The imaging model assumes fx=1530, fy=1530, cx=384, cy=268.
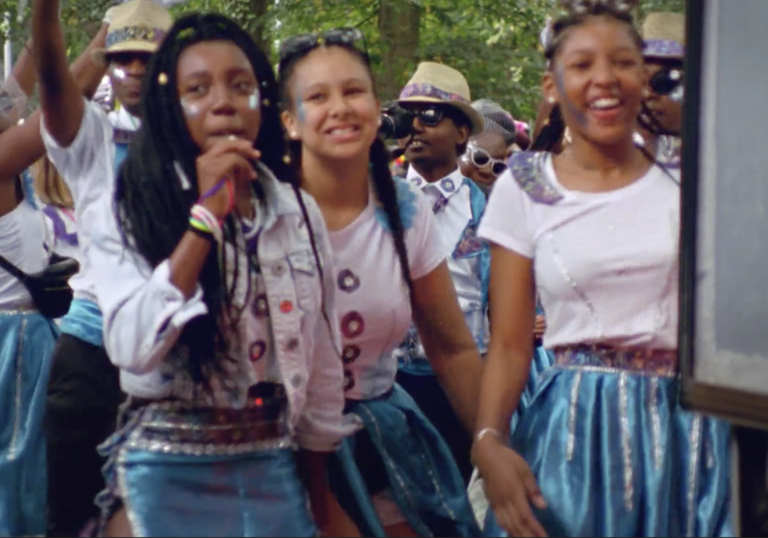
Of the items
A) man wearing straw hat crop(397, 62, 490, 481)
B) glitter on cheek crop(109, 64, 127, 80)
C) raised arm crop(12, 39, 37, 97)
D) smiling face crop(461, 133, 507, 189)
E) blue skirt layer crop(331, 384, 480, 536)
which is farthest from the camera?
smiling face crop(461, 133, 507, 189)

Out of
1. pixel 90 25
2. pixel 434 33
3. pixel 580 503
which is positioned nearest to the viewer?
pixel 580 503

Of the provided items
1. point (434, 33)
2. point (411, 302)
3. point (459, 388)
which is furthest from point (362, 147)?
point (434, 33)

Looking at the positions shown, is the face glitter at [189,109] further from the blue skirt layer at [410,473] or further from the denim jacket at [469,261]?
the denim jacket at [469,261]

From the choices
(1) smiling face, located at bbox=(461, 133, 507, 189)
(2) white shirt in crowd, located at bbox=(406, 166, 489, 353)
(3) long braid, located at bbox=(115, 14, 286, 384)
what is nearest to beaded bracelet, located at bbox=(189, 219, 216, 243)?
(3) long braid, located at bbox=(115, 14, 286, 384)

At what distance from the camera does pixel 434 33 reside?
15.4 meters

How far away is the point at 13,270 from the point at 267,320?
10.9ft

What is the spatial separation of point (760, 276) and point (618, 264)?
0.61 meters

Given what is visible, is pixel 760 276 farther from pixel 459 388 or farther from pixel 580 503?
pixel 459 388

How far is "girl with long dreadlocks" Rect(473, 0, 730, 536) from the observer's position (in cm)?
377

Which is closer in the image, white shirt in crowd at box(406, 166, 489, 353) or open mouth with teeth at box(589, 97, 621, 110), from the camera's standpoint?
open mouth with teeth at box(589, 97, 621, 110)

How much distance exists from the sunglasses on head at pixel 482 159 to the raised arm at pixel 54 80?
3770 millimetres

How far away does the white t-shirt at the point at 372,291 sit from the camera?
429cm

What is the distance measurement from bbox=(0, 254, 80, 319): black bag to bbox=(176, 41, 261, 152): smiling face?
121 inches

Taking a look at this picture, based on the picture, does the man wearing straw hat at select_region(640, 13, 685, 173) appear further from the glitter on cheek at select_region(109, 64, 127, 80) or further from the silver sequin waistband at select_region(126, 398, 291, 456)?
the glitter on cheek at select_region(109, 64, 127, 80)
